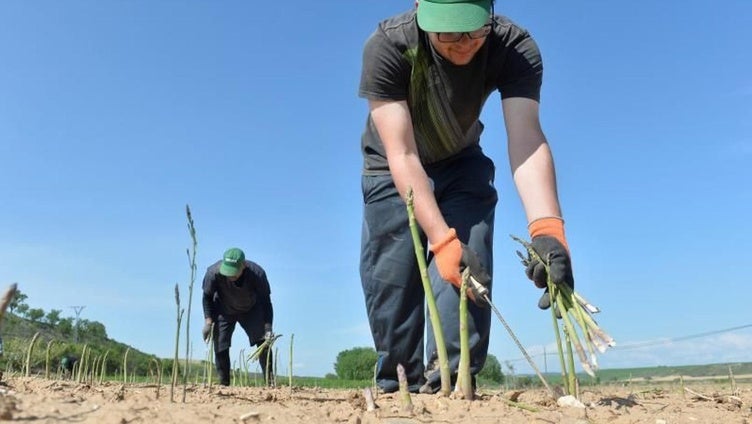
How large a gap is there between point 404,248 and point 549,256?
83cm

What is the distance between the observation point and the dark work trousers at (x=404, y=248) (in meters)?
2.69

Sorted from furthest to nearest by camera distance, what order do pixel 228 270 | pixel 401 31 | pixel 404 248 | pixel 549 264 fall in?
pixel 228 270 < pixel 404 248 < pixel 401 31 < pixel 549 264

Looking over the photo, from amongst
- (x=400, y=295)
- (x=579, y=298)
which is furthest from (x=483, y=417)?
(x=400, y=295)

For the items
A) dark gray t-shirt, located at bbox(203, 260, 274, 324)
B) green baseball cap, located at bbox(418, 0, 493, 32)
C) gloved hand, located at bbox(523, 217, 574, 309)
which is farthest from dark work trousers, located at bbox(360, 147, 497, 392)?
dark gray t-shirt, located at bbox(203, 260, 274, 324)

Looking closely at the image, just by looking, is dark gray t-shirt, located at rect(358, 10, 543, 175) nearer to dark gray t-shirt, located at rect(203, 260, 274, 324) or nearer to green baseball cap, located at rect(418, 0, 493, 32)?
green baseball cap, located at rect(418, 0, 493, 32)

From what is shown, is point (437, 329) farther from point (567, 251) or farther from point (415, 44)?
point (415, 44)

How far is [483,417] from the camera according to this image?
157cm

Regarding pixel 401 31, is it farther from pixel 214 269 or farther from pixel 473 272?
pixel 214 269

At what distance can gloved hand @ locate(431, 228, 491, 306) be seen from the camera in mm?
2062

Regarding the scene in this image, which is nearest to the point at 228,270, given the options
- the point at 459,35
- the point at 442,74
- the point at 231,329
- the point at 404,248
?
the point at 231,329

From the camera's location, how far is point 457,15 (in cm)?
216

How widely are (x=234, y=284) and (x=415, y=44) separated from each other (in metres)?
4.68

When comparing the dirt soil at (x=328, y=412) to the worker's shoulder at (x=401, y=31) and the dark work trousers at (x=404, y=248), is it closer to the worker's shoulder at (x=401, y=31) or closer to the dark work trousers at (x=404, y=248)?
the dark work trousers at (x=404, y=248)

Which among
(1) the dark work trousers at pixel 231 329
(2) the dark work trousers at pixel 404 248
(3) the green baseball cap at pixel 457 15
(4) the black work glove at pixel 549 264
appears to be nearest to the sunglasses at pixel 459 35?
(3) the green baseball cap at pixel 457 15
